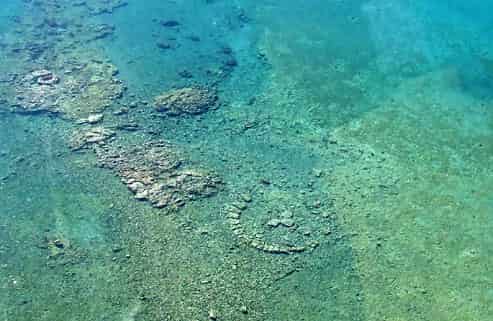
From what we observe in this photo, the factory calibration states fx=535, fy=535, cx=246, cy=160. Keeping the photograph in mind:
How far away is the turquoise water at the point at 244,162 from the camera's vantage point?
466 centimetres

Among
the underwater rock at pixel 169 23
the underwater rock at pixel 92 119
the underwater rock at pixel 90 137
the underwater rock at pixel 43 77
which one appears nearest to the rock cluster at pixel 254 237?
the underwater rock at pixel 90 137

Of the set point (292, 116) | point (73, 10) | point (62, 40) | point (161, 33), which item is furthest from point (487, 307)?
point (73, 10)

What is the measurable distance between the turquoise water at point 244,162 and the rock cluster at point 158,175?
0.02 m

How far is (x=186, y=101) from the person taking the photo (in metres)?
6.46

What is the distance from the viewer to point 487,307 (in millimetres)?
4602

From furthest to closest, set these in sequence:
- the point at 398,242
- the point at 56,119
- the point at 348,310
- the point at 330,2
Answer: the point at 330,2
the point at 56,119
the point at 398,242
the point at 348,310

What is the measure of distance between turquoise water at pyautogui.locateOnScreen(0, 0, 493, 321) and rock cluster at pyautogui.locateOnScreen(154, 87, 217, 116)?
0.03 meters

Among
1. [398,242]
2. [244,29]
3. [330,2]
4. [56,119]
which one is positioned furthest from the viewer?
[330,2]

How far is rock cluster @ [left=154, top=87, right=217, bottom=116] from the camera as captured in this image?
250 inches

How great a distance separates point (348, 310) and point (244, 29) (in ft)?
15.1

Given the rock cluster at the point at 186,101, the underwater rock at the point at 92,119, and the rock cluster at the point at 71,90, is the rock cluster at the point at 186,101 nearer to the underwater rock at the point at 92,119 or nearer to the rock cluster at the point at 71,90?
the rock cluster at the point at 71,90

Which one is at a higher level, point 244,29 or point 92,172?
point 244,29

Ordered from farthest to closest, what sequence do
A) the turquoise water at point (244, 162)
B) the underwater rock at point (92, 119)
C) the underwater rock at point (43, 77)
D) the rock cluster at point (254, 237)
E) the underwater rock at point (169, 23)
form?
the underwater rock at point (169, 23) → the underwater rock at point (43, 77) → the underwater rock at point (92, 119) → the rock cluster at point (254, 237) → the turquoise water at point (244, 162)

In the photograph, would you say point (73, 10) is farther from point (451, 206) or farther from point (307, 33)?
point (451, 206)
